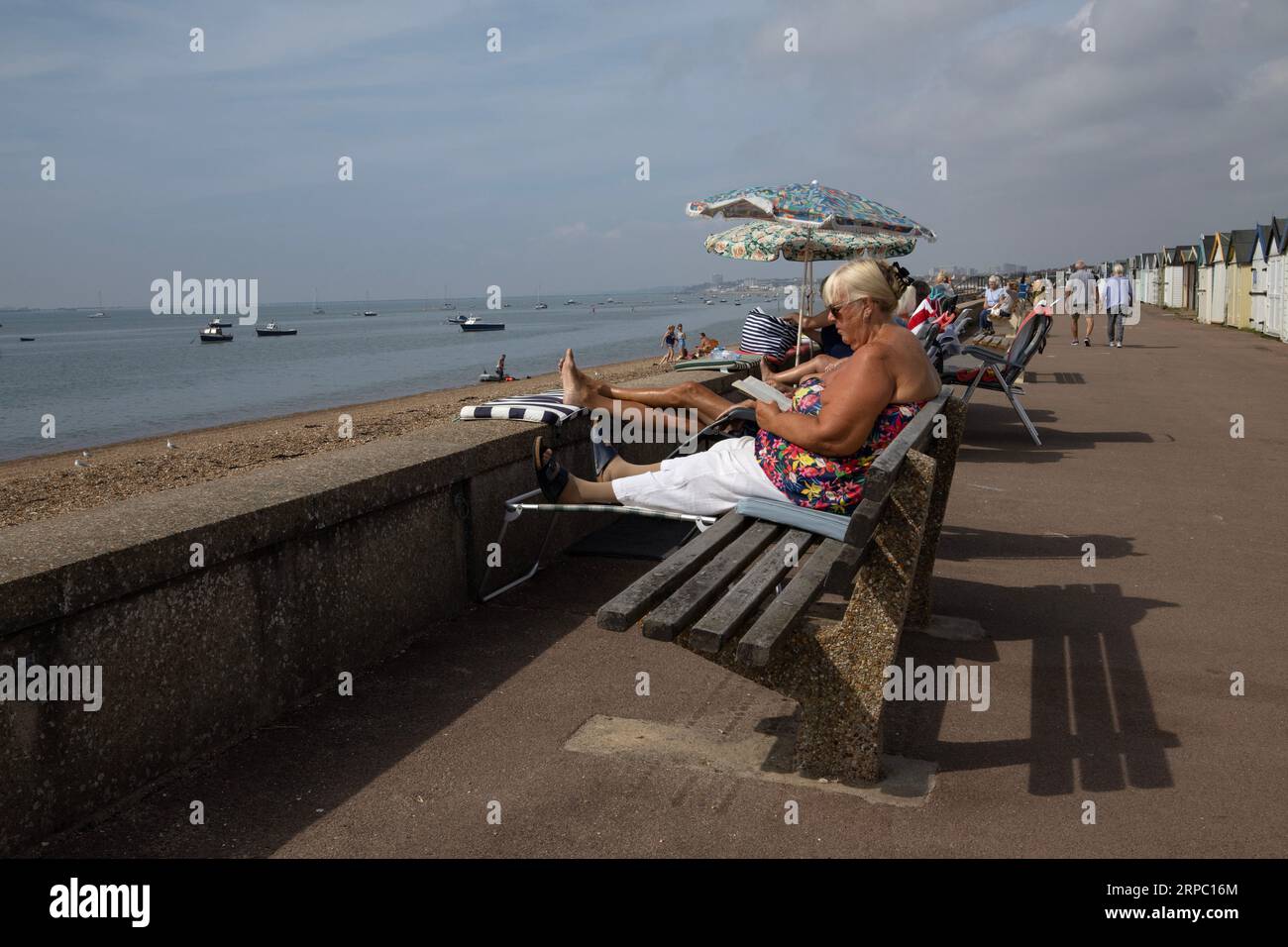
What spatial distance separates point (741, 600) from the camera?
3139mm

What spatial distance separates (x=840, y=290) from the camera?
4.17 meters

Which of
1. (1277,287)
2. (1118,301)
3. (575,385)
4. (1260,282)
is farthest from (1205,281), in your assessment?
(575,385)

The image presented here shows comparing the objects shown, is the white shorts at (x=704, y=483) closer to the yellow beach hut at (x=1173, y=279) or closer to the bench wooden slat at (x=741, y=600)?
the bench wooden slat at (x=741, y=600)

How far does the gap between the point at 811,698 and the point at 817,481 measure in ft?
3.44

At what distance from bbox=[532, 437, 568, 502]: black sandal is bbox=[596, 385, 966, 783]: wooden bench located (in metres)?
1.16

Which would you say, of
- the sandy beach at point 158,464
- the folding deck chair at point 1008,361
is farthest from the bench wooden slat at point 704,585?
the folding deck chair at point 1008,361

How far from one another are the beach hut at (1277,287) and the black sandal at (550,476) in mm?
25501

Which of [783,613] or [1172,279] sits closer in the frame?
[783,613]

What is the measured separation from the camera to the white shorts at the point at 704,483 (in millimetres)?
4340

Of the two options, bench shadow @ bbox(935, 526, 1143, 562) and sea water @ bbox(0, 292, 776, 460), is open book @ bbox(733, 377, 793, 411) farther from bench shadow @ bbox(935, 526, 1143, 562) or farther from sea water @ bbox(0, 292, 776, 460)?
sea water @ bbox(0, 292, 776, 460)

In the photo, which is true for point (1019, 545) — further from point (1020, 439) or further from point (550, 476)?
point (1020, 439)

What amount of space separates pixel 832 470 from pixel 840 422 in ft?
0.63
